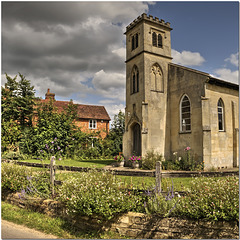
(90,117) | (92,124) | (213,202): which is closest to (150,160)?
(213,202)

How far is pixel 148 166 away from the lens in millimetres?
16531

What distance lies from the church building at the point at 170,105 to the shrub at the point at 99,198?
1059cm

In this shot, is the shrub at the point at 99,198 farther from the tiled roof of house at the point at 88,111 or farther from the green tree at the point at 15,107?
the tiled roof of house at the point at 88,111

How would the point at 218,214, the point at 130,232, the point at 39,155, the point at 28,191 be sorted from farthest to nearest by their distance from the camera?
the point at 39,155 < the point at 28,191 < the point at 130,232 < the point at 218,214

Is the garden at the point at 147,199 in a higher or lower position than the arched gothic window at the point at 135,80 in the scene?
lower

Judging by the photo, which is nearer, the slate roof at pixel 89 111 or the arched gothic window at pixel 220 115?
the arched gothic window at pixel 220 115

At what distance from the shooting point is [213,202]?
5.66 meters

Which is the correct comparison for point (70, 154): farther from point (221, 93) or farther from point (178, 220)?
point (178, 220)

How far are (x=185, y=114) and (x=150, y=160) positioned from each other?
15.2 ft

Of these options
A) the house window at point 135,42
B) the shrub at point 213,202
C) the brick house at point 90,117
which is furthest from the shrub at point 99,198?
the brick house at point 90,117

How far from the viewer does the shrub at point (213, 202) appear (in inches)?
215

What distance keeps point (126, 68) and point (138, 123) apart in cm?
538

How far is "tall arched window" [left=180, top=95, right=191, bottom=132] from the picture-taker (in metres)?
17.5

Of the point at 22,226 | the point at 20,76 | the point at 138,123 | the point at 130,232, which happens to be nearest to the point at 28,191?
the point at 22,226
